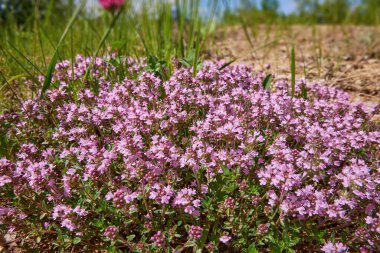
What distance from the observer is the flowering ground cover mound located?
102 inches

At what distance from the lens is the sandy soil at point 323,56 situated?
525 centimetres

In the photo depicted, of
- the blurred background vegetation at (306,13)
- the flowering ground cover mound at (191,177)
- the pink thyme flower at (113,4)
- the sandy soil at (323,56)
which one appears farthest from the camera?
the blurred background vegetation at (306,13)

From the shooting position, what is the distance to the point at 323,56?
6793mm

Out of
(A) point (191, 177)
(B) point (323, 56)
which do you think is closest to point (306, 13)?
(B) point (323, 56)

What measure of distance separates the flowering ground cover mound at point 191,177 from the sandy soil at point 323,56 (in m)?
1.53

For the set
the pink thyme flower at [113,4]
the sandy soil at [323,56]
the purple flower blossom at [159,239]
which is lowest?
the purple flower blossom at [159,239]

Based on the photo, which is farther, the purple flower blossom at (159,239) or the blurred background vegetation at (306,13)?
the blurred background vegetation at (306,13)

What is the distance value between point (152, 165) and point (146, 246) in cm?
60

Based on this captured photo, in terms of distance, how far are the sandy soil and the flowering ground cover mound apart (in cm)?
153

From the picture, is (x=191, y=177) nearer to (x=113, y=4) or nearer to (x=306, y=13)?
(x=113, y=4)

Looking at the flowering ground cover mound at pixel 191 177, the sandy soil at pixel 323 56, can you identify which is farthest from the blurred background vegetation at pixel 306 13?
the flowering ground cover mound at pixel 191 177

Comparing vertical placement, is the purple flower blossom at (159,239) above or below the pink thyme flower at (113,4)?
below

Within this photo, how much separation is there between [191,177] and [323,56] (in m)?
4.85

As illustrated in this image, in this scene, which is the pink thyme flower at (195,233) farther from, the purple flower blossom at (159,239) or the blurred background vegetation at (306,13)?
the blurred background vegetation at (306,13)
